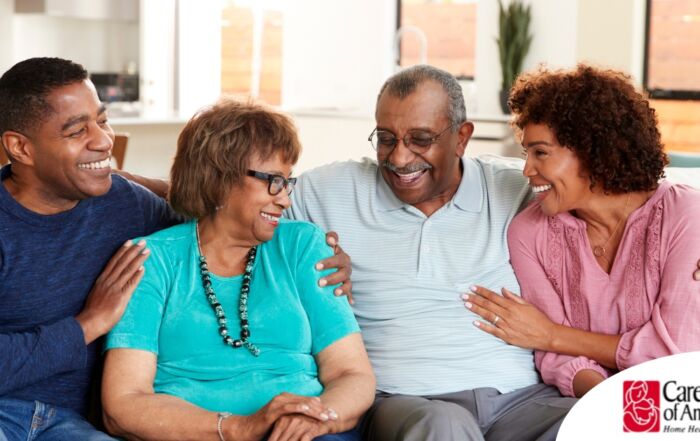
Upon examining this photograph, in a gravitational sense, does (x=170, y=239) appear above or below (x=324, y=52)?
below

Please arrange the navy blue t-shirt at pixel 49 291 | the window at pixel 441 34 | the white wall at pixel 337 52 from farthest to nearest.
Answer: the white wall at pixel 337 52 → the window at pixel 441 34 → the navy blue t-shirt at pixel 49 291

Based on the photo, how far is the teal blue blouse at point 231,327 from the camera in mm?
2172

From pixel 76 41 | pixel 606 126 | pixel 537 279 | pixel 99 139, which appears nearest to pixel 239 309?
pixel 99 139

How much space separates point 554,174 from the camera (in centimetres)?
237

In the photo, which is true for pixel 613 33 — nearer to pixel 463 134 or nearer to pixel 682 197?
pixel 463 134

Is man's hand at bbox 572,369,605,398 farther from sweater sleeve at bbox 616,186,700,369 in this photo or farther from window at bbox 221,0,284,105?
window at bbox 221,0,284,105

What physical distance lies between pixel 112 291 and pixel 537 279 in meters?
1.04

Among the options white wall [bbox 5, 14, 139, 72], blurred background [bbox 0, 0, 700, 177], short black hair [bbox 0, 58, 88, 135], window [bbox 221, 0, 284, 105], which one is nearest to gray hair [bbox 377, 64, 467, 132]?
short black hair [bbox 0, 58, 88, 135]

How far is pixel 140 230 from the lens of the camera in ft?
7.77

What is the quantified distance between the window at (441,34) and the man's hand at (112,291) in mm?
5586

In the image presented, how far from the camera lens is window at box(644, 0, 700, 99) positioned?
6707 mm

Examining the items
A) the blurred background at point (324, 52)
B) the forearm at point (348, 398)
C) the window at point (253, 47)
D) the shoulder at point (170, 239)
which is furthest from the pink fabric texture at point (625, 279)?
the window at point (253, 47)

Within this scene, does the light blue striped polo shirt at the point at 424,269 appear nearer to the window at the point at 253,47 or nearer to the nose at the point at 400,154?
the nose at the point at 400,154

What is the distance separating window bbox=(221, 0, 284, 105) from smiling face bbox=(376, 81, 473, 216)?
6151 mm
